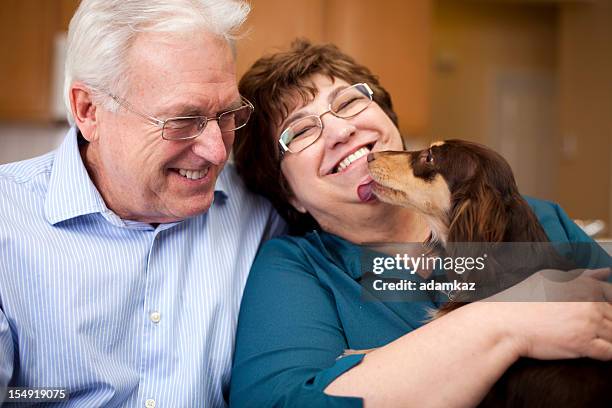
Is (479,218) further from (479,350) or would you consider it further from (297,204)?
(297,204)

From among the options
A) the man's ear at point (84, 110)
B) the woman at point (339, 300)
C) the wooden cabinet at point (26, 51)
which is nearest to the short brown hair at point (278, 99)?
the woman at point (339, 300)

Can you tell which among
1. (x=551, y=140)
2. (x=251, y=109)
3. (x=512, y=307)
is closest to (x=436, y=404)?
(x=512, y=307)

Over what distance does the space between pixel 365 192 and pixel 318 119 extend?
0.49ft

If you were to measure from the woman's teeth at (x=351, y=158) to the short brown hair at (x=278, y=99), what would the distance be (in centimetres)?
12

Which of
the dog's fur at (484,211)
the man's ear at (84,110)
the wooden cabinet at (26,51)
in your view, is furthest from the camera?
the wooden cabinet at (26,51)

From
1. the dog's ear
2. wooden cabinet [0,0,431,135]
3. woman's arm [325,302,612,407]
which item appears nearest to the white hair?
the dog's ear

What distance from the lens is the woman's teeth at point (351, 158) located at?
1073mm

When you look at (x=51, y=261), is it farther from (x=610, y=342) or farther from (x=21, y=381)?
(x=610, y=342)

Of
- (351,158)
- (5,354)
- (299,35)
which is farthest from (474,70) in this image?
(299,35)

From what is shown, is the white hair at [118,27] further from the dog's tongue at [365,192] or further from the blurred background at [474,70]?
the dog's tongue at [365,192]

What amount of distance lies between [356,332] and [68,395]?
435 millimetres

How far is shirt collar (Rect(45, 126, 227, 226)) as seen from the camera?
946 mm

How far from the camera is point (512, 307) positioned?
79 cm

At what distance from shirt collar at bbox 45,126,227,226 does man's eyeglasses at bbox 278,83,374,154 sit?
0.32 m
